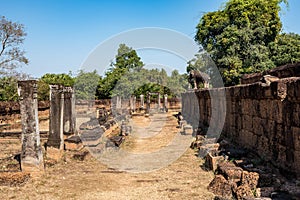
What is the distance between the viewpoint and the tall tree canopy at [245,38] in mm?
24344

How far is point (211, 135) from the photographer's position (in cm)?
1188

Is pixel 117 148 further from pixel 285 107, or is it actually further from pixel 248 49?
pixel 248 49

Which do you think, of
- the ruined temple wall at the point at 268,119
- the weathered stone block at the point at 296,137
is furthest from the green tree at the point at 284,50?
the weathered stone block at the point at 296,137

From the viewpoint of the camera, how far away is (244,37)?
24562 millimetres

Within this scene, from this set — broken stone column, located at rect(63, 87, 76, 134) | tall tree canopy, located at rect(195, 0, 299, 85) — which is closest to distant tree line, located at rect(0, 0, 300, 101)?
tall tree canopy, located at rect(195, 0, 299, 85)

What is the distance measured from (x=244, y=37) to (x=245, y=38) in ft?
0.36

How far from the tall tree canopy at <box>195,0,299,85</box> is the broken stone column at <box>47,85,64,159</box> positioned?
673 inches

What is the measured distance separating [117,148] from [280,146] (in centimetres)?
598

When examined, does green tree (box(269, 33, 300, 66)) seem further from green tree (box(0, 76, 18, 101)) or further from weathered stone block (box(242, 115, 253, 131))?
green tree (box(0, 76, 18, 101))

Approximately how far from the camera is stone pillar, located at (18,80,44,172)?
7430 mm

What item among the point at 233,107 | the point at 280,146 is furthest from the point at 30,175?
the point at 233,107

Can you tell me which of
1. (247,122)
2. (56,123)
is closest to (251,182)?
(247,122)

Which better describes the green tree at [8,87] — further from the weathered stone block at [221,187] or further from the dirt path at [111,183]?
the weathered stone block at [221,187]

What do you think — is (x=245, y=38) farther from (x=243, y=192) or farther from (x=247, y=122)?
(x=243, y=192)
